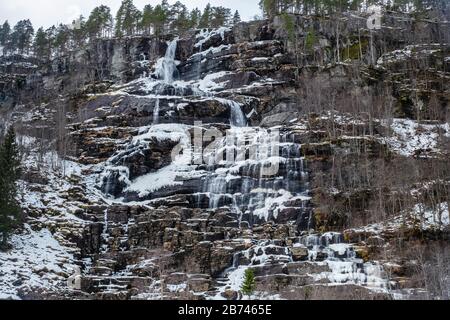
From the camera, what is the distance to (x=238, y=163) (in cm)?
5156

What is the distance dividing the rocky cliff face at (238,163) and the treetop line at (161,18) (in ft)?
17.1

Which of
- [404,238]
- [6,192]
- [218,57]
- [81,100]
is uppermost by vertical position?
[218,57]

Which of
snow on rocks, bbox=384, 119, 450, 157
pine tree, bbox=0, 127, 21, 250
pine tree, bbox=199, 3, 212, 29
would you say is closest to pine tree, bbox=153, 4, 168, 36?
pine tree, bbox=199, 3, 212, 29

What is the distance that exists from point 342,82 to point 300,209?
1080 inches

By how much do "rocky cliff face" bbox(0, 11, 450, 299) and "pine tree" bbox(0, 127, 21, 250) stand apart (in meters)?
1.61

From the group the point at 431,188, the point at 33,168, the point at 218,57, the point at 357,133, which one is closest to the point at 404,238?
the point at 431,188

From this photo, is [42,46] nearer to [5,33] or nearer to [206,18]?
[5,33]

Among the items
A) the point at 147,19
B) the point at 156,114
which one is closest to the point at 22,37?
the point at 147,19

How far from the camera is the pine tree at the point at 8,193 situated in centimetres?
3869

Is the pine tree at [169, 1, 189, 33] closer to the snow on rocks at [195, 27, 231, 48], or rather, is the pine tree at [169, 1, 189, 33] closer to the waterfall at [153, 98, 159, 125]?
the snow on rocks at [195, 27, 231, 48]

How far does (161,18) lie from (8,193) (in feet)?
172

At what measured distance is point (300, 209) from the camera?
4488cm

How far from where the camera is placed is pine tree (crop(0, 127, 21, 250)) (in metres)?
38.7

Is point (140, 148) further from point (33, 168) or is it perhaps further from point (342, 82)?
point (342, 82)
